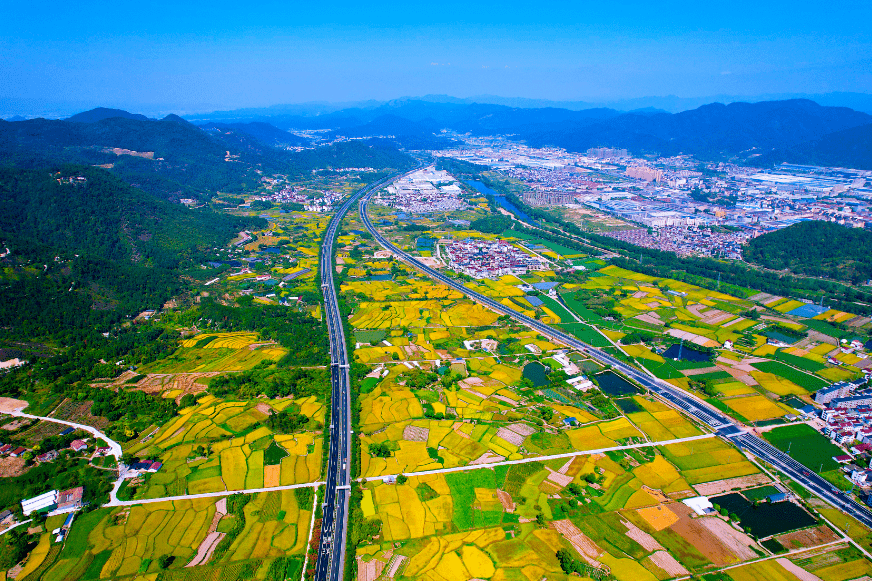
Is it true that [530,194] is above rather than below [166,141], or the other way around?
below

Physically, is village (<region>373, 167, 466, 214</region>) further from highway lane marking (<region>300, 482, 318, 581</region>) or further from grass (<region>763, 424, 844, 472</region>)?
highway lane marking (<region>300, 482, 318, 581</region>)

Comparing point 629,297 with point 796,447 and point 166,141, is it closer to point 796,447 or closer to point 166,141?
point 796,447

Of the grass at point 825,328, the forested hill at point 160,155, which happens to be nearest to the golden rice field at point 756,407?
the grass at point 825,328

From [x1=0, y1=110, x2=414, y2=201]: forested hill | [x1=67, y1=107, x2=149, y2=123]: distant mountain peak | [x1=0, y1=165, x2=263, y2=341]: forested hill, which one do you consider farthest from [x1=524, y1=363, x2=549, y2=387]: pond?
[x1=67, y1=107, x2=149, y2=123]: distant mountain peak

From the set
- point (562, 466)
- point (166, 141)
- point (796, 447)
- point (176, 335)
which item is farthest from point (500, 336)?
point (166, 141)

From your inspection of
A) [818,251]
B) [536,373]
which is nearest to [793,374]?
[536,373]

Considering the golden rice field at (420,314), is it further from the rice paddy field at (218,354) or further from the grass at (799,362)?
the grass at (799,362)
